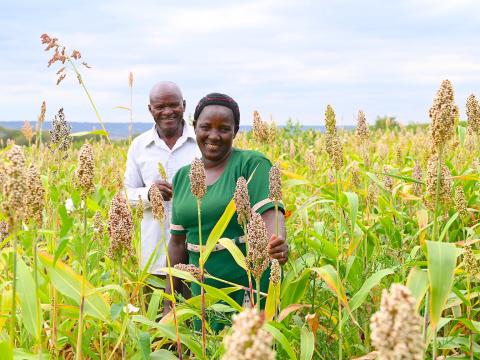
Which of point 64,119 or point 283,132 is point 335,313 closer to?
point 64,119

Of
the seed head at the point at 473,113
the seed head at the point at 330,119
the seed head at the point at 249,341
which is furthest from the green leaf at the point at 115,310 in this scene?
the seed head at the point at 473,113

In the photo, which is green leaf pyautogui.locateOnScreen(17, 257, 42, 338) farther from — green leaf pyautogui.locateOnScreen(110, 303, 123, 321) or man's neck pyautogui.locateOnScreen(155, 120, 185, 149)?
man's neck pyautogui.locateOnScreen(155, 120, 185, 149)

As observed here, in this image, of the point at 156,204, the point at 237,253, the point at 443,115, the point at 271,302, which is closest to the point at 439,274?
the point at 443,115

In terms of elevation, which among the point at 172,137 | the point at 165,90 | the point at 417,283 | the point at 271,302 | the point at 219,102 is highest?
the point at 165,90

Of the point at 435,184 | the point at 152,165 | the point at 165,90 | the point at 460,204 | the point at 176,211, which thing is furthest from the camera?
the point at 152,165

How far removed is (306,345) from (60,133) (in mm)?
1331

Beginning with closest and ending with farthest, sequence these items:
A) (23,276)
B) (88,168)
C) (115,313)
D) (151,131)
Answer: (88,168) < (115,313) < (23,276) < (151,131)

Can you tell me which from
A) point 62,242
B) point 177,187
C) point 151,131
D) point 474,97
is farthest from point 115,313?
point 151,131

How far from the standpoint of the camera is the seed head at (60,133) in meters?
2.53

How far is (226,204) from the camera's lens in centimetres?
315

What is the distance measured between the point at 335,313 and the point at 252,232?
1331 millimetres

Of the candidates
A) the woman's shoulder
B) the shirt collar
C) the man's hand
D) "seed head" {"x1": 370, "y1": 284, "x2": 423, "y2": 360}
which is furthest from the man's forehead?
"seed head" {"x1": 370, "y1": 284, "x2": 423, "y2": 360}

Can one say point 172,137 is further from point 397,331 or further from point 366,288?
point 397,331

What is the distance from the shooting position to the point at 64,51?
2.60m
